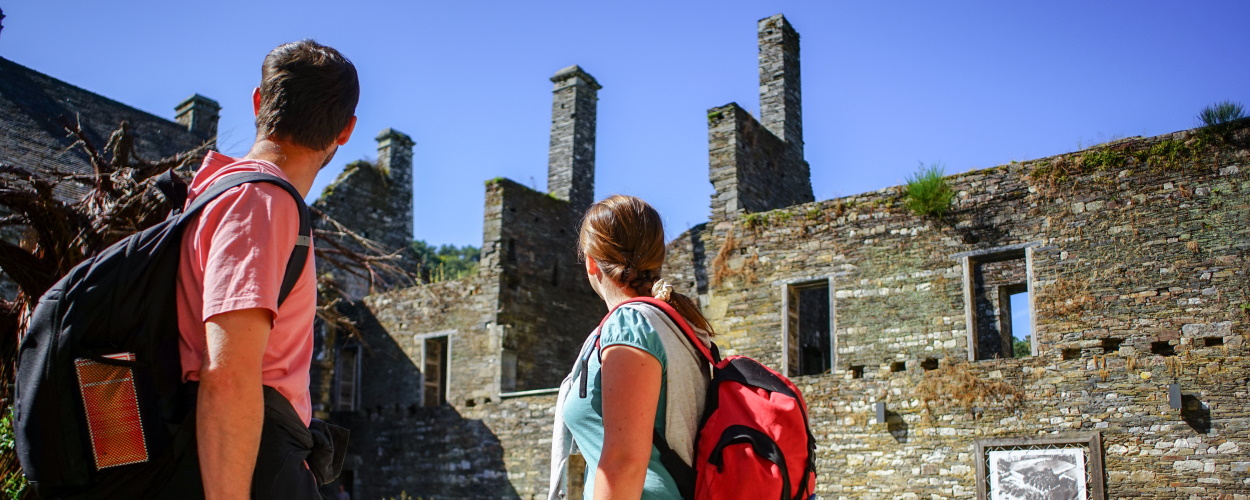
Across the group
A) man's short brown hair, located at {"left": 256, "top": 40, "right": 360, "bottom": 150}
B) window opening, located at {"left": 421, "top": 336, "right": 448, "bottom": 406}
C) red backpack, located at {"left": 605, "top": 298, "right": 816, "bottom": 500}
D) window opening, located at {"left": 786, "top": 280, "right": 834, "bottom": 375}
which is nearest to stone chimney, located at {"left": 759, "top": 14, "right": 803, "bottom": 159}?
window opening, located at {"left": 786, "top": 280, "right": 834, "bottom": 375}

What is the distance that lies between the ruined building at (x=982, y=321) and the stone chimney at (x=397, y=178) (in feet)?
25.2

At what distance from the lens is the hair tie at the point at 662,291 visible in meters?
3.01

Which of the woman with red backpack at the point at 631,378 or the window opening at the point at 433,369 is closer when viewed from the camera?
the woman with red backpack at the point at 631,378

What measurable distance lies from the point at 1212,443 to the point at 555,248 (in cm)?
1248

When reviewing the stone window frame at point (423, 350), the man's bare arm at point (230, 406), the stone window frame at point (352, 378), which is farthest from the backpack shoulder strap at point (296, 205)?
the stone window frame at point (352, 378)

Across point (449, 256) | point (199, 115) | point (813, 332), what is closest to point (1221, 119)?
point (813, 332)

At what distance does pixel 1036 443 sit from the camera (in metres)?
12.5

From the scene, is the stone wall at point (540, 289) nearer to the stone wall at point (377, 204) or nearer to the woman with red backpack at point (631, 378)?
the stone wall at point (377, 204)

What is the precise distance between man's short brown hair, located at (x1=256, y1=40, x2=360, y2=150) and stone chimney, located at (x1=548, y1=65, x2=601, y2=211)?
18562 mm

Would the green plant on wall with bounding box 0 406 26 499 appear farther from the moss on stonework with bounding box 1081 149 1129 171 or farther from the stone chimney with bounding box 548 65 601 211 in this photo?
the stone chimney with bounding box 548 65 601 211

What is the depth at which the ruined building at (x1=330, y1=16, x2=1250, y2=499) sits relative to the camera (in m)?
11.8

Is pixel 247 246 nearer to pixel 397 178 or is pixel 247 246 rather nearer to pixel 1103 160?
pixel 1103 160

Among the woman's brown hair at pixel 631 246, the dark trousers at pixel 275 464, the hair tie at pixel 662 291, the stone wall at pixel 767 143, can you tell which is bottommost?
the dark trousers at pixel 275 464

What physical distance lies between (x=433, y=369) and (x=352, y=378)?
2.46 m
